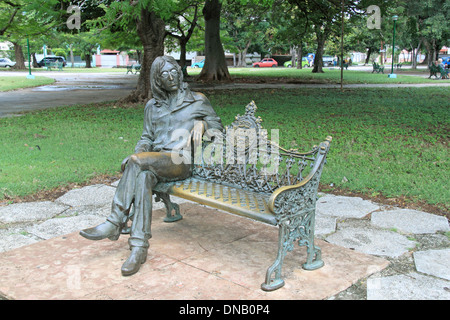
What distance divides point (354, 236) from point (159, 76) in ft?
7.48

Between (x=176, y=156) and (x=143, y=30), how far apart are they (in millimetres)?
9598

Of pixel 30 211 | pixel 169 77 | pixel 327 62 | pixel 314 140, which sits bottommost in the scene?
pixel 30 211

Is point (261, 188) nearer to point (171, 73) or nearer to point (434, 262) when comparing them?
point (171, 73)

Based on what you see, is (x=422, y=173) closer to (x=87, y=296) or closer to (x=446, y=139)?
(x=446, y=139)

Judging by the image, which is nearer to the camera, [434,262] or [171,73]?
[434,262]

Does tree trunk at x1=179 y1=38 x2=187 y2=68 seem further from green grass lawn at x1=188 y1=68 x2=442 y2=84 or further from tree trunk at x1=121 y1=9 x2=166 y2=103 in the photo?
tree trunk at x1=121 y1=9 x2=166 y2=103

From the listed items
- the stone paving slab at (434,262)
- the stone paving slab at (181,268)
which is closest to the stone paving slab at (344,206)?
the stone paving slab at (181,268)

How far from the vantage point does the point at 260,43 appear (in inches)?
2248

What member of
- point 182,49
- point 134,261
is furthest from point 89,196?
point 182,49

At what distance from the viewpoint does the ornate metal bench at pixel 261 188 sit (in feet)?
10.3

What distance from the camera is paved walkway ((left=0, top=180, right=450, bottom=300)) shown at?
3.17 meters

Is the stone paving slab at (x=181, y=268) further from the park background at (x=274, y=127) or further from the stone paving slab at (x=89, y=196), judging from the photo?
the park background at (x=274, y=127)

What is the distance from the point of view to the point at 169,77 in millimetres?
3908

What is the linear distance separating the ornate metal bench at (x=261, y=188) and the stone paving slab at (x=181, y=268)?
6.7 inches
